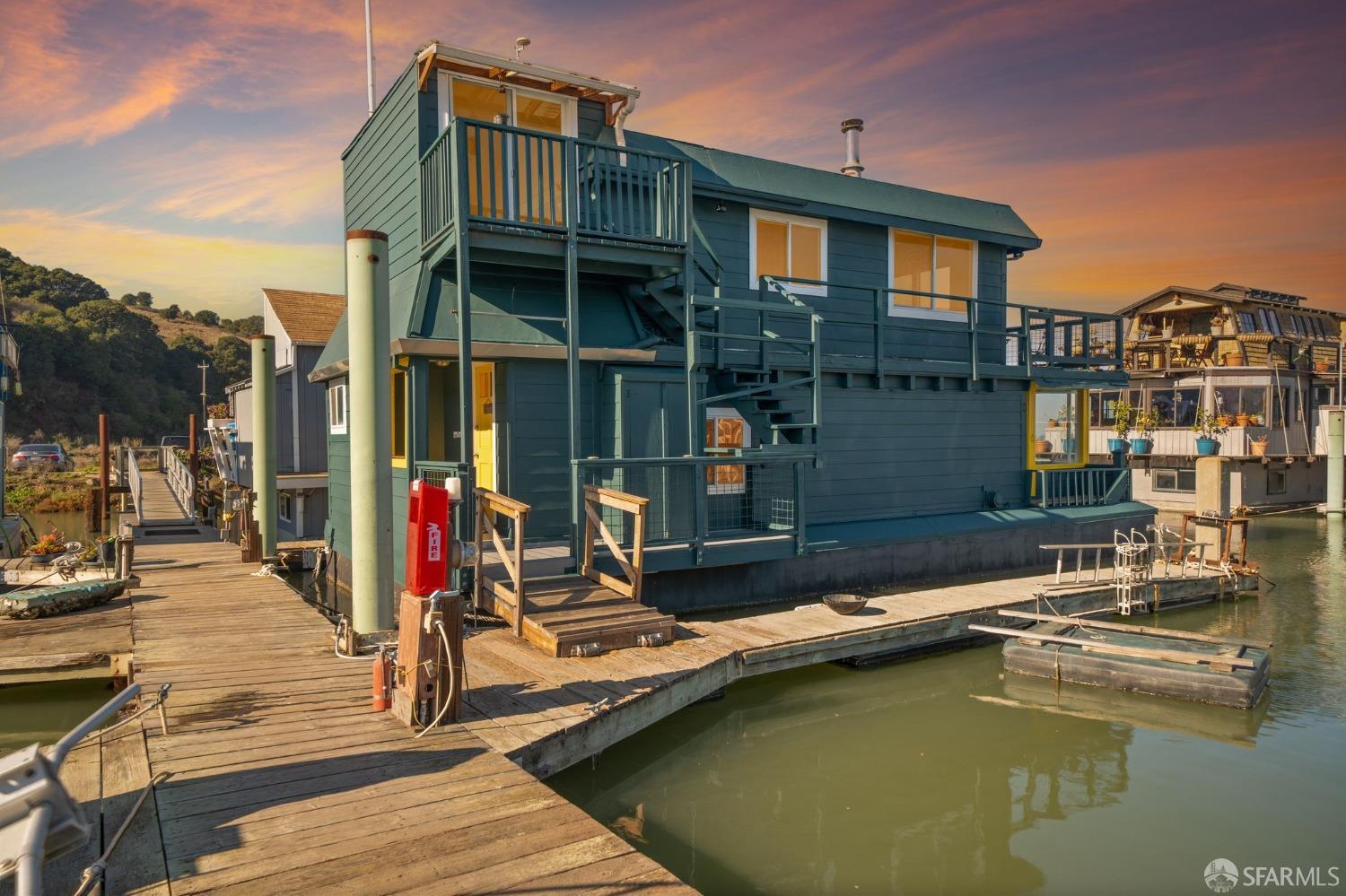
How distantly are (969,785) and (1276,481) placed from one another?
3024 centimetres

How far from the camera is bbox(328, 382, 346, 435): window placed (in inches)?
482

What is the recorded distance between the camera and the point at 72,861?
12.6ft

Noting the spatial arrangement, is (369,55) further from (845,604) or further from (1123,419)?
(1123,419)

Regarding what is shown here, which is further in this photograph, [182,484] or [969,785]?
[182,484]

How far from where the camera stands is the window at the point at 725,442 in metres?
11.7

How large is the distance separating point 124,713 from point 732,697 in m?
5.69

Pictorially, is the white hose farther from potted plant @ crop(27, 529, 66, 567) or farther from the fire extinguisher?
potted plant @ crop(27, 529, 66, 567)

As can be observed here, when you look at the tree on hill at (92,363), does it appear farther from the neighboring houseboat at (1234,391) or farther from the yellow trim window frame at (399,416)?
the neighboring houseboat at (1234,391)

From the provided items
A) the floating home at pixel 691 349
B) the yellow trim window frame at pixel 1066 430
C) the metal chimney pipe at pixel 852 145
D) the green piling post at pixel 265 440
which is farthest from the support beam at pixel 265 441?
the yellow trim window frame at pixel 1066 430

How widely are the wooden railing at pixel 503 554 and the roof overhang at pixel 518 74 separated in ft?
17.7

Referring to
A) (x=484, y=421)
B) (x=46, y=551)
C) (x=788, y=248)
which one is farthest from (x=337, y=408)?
(x=788, y=248)

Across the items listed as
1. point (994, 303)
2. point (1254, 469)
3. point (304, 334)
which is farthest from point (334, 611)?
point (1254, 469)

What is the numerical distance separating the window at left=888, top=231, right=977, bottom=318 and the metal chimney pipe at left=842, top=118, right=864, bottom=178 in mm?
2123

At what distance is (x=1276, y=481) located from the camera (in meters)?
30.1
